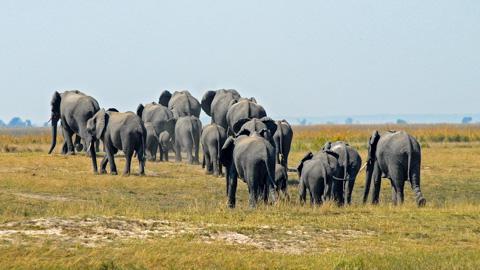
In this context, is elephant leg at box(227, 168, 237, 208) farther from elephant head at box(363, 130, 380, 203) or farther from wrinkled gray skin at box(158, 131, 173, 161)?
wrinkled gray skin at box(158, 131, 173, 161)

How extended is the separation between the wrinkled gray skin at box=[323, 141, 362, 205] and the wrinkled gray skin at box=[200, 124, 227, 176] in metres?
7.43

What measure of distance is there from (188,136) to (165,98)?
1288 centimetres

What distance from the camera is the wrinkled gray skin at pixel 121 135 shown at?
33938mm

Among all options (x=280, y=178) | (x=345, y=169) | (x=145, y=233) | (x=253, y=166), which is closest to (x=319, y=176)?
(x=345, y=169)

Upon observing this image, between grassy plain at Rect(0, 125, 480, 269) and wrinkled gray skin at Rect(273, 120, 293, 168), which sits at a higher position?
wrinkled gray skin at Rect(273, 120, 293, 168)

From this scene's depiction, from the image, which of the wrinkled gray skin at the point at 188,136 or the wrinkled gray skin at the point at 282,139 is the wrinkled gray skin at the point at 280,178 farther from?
the wrinkled gray skin at the point at 188,136

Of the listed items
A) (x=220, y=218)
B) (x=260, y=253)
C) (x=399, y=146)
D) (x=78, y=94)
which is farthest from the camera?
(x=78, y=94)

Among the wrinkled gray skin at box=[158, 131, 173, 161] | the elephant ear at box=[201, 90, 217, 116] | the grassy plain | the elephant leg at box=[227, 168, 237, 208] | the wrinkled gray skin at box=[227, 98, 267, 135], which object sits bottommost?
the grassy plain

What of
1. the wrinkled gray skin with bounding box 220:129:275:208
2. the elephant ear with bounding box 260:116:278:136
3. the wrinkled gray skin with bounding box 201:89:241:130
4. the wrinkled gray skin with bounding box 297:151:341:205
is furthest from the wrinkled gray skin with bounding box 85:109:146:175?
the wrinkled gray skin with bounding box 297:151:341:205

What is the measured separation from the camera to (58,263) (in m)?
16.2

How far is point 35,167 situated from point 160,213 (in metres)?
14.1

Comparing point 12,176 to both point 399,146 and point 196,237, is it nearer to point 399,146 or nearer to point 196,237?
point 399,146

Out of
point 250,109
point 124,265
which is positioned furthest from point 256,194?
point 250,109

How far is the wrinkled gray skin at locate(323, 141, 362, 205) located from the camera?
2638 centimetres
